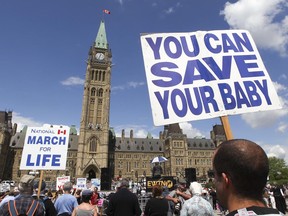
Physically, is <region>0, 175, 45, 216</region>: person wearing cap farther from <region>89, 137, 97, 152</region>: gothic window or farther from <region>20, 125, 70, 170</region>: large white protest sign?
<region>89, 137, 97, 152</region>: gothic window

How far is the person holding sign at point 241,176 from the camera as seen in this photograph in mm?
1379

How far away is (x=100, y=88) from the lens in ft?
237

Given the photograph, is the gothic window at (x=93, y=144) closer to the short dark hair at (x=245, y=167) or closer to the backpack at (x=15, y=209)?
the backpack at (x=15, y=209)

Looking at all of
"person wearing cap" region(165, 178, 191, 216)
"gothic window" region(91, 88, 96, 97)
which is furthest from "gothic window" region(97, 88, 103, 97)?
"person wearing cap" region(165, 178, 191, 216)

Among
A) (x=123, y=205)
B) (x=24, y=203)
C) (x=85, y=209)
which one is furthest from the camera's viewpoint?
(x=123, y=205)

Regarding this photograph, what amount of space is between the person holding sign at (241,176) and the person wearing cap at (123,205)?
12.6ft

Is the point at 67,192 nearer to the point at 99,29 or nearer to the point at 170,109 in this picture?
the point at 170,109

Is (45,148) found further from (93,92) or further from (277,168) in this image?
(277,168)

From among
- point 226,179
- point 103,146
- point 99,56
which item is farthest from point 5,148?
point 226,179

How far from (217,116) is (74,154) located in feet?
268

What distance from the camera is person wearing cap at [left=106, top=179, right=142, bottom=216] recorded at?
4.85 m

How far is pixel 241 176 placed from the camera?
139cm

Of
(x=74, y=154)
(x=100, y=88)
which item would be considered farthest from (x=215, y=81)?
(x=74, y=154)

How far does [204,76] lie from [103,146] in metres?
65.1
